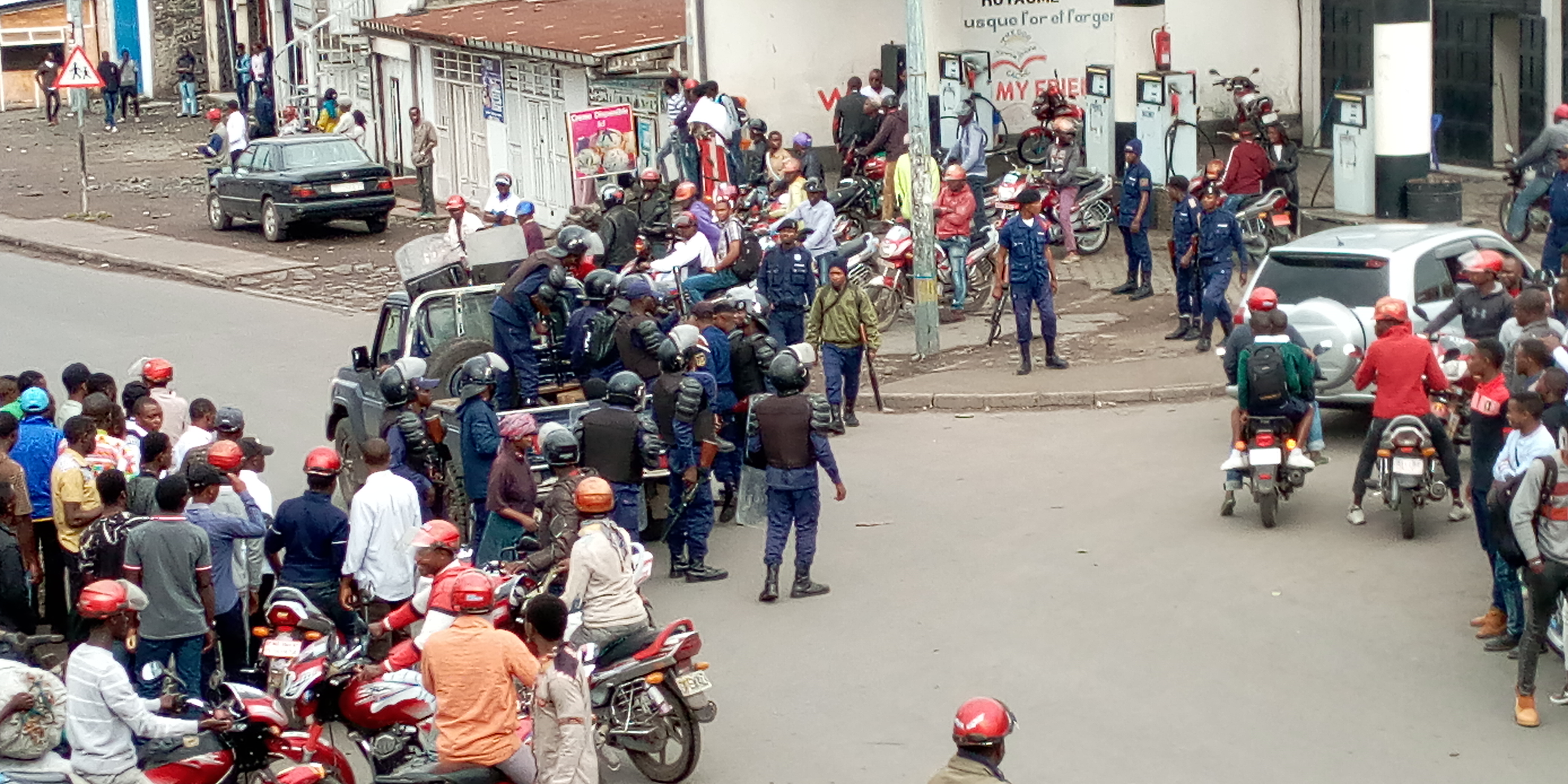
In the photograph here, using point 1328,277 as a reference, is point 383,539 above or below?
below

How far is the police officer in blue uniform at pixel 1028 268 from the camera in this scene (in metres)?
16.9

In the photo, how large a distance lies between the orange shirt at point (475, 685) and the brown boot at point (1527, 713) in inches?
190

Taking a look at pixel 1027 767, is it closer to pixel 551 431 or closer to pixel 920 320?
pixel 551 431

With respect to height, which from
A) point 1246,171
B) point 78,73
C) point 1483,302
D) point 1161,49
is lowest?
point 1483,302

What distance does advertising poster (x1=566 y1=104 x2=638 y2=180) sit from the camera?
25656 mm

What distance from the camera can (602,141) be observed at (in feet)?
85.6

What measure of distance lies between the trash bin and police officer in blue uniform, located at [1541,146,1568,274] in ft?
8.48

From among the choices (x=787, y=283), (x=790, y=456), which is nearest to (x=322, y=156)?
(x=787, y=283)

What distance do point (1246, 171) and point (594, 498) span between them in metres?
13.5

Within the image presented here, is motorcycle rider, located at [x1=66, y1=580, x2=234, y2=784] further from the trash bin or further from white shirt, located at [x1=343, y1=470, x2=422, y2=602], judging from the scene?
the trash bin

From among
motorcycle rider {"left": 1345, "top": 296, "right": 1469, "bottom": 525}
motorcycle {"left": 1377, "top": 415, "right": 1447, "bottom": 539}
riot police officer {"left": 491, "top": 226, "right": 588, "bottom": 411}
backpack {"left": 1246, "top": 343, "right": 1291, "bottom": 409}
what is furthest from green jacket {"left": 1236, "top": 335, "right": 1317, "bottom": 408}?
riot police officer {"left": 491, "top": 226, "right": 588, "bottom": 411}

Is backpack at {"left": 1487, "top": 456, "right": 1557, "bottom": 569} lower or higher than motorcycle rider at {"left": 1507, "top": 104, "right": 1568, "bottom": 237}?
lower

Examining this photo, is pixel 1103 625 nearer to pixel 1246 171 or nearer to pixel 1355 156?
pixel 1246 171

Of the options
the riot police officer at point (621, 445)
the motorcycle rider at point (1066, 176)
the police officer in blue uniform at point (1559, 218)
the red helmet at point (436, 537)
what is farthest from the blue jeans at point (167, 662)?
the motorcycle rider at point (1066, 176)
